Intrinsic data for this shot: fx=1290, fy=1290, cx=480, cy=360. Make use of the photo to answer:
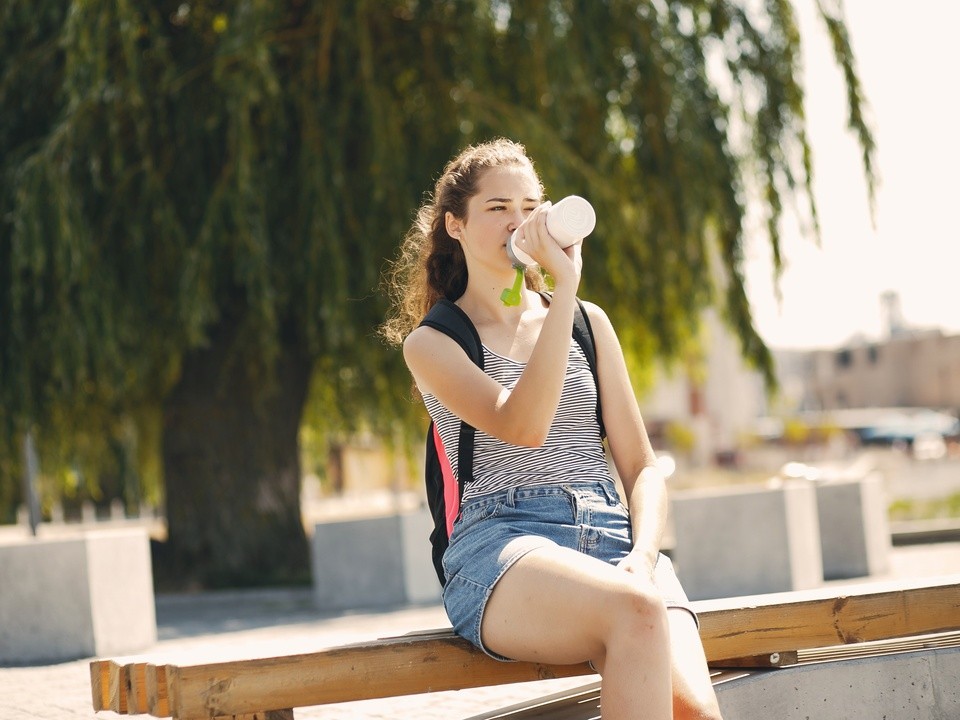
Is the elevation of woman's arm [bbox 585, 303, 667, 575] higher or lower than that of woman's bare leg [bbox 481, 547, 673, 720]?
higher

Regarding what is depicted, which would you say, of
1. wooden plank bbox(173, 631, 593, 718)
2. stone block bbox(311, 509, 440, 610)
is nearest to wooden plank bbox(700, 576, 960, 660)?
wooden plank bbox(173, 631, 593, 718)

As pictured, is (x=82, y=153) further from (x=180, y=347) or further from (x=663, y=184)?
(x=663, y=184)

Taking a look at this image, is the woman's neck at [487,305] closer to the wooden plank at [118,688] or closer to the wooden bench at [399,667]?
the wooden bench at [399,667]

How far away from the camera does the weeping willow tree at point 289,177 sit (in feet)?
32.7

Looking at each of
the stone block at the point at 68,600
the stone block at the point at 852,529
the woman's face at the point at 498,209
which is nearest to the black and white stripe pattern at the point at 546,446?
the woman's face at the point at 498,209

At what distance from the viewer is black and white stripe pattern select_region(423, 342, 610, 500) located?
3.41 m

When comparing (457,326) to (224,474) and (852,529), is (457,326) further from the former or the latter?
(224,474)

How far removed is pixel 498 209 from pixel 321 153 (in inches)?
282

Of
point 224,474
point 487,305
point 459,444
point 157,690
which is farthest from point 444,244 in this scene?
point 224,474

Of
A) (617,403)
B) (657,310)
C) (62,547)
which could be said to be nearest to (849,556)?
(657,310)

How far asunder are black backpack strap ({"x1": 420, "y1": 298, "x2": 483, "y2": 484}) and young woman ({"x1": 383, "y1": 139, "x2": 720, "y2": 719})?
1.0 inches

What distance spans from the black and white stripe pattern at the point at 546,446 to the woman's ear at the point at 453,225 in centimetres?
39

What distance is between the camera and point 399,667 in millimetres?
3248

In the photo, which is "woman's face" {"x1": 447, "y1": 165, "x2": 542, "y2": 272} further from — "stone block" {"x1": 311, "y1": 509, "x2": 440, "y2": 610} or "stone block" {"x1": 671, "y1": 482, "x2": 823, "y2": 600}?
"stone block" {"x1": 311, "y1": 509, "x2": 440, "y2": 610}
